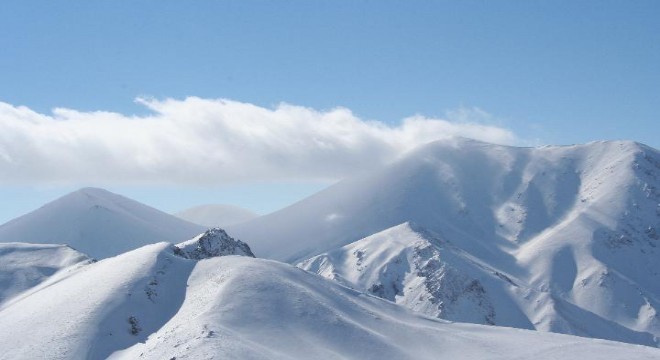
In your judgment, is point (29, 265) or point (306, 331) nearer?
point (306, 331)

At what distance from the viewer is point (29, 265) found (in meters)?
131

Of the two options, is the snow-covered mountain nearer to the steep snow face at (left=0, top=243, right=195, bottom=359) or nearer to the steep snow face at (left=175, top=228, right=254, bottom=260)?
the steep snow face at (left=0, top=243, right=195, bottom=359)

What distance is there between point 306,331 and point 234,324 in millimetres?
8122

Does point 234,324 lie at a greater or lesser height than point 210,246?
lesser

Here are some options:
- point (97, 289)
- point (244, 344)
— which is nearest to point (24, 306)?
point (97, 289)

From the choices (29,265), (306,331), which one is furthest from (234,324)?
(29,265)

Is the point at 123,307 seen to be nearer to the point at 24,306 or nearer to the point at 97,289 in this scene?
the point at 97,289

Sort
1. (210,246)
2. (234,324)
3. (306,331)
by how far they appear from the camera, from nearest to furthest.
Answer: (234,324) < (306,331) < (210,246)

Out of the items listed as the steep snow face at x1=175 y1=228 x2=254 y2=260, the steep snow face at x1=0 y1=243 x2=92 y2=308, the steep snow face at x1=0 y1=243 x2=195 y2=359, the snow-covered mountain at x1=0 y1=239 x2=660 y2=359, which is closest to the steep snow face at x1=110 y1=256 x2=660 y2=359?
the snow-covered mountain at x1=0 y1=239 x2=660 y2=359

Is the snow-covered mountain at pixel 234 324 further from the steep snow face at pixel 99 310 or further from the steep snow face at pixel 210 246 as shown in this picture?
the steep snow face at pixel 210 246

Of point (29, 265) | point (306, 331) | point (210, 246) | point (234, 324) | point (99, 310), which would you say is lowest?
point (306, 331)

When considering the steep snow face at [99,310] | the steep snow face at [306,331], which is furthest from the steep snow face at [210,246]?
the steep snow face at [306,331]

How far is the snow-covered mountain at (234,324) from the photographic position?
2953 inches

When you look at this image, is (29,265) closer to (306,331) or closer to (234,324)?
(234,324)
